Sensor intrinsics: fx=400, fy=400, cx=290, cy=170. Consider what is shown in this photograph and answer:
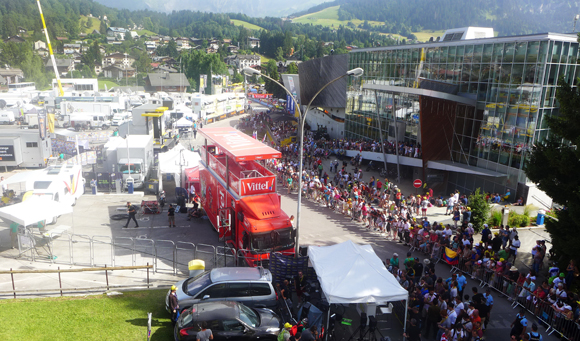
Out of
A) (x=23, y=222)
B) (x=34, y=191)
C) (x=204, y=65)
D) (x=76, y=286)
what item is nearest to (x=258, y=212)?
(x=76, y=286)

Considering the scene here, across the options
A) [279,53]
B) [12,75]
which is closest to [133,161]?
[12,75]

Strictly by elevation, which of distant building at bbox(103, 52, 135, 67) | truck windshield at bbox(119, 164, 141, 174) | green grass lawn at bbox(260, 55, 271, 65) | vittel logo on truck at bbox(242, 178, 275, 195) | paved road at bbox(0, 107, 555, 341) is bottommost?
paved road at bbox(0, 107, 555, 341)

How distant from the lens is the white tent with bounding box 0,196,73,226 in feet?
53.9

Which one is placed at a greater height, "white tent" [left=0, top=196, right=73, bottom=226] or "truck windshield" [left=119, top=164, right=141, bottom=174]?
"white tent" [left=0, top=196, right=73, bottom=226]

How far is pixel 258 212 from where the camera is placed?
15.5 meters

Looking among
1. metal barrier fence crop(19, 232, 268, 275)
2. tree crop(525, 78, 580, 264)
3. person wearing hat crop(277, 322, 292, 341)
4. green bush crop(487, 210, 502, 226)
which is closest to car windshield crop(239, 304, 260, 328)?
person wearing hat crop(277, 322, 292, 341)

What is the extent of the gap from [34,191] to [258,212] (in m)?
13.5

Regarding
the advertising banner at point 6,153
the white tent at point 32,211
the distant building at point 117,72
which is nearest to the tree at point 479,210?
the white tent at point 32,211

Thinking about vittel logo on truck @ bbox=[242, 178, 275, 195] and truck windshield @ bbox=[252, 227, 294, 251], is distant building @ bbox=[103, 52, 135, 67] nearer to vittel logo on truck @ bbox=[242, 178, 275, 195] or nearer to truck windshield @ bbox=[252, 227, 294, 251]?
vittel logo on truck @ bbox=[242, 178, 275, 195]

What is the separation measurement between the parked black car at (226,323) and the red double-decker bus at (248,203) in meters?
4.07

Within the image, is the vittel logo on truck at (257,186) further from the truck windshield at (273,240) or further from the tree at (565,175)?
the tree at (565,175)

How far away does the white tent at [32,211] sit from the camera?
53.9 feet

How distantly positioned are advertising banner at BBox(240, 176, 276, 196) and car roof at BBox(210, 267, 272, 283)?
3.94 m

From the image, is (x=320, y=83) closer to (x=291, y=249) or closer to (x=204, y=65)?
(x=291, y=249)
